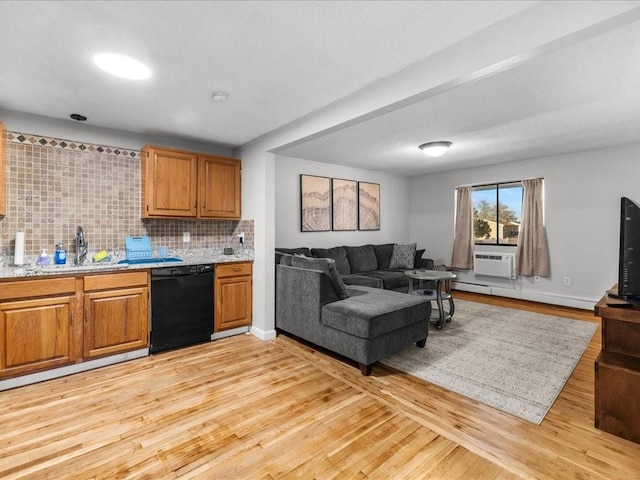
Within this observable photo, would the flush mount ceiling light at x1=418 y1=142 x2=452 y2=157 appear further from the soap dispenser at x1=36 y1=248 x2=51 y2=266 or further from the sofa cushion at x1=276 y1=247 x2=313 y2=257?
the soap dispenser at x1=36 y1=248 x2=51 y2=266

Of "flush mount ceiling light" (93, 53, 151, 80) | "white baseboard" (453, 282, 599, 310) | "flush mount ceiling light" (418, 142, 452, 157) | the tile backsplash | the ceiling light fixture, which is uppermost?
"flush mount ceiling light" (418, 142, 452, 157)

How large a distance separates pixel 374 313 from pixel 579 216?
13.8ft

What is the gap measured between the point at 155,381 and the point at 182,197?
1.91 meters

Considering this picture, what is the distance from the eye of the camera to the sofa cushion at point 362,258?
544 cm

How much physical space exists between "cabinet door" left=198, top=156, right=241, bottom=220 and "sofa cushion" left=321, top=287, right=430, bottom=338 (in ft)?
5.92

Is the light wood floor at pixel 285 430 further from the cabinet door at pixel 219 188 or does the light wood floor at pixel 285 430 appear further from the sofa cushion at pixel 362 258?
the sofa cushion at pixel 362 258

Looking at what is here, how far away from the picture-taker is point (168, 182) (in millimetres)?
3580

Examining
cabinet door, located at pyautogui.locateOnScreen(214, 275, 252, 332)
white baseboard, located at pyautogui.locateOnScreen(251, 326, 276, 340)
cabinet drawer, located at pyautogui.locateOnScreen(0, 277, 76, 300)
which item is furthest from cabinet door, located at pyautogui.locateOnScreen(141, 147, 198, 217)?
white baseboard, located at pyautogui.locateOnScreen(251, 326, 276, 340)

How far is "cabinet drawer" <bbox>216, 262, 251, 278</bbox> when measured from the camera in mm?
3703

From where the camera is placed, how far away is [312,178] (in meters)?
5.26

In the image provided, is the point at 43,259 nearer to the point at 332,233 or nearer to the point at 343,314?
the point at 343,314

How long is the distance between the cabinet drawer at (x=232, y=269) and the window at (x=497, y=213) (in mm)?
4448

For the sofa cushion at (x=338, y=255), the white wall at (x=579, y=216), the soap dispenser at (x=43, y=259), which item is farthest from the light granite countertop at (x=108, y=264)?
the white wall at (x=579, y=216)

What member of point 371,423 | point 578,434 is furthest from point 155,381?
point 578,434
